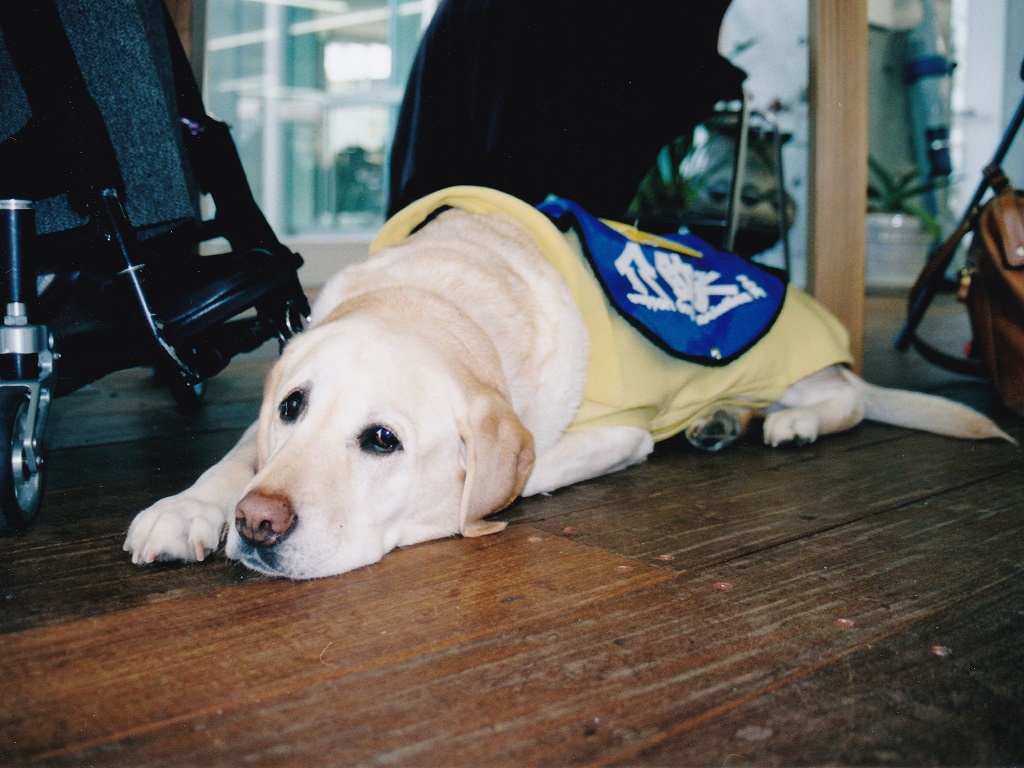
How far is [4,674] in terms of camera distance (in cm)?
90

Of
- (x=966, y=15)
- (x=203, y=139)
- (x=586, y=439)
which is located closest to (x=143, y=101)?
(x=203, y=139)

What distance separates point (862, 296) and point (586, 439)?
142 cm

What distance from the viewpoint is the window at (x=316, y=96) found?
5.72 m

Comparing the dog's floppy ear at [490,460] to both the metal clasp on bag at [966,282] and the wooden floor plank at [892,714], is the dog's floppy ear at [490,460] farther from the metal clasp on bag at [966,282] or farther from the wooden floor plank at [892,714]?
the metal clasp on bag at [966,282]

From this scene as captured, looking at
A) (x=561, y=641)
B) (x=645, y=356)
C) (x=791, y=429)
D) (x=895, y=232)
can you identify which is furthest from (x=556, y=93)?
(x=895, y=232)

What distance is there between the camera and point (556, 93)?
98.1 inches

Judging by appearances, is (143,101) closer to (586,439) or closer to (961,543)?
(586,439)

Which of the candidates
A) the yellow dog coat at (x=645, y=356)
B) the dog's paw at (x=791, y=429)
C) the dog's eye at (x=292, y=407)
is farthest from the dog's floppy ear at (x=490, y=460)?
the dog's paw at (x=791, y=429)

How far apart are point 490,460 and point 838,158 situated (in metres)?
1.80

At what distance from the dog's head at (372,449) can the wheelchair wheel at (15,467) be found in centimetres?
32

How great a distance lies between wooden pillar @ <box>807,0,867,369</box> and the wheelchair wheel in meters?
2.21

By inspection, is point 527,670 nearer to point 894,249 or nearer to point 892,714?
point 892,714

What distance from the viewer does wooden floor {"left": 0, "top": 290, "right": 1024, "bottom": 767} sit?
2.62 feet

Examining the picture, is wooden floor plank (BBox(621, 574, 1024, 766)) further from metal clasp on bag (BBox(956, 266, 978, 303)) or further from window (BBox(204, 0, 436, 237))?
window (BBox(204, 0, 436, 237))
